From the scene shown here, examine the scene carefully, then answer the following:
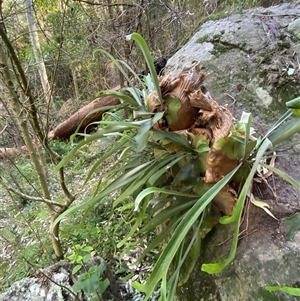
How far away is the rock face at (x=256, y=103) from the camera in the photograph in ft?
2.82

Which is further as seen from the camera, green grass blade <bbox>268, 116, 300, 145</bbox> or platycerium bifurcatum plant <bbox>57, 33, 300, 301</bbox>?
platycerium bifurcatum plant <bbox>57, 33, 300, 301</bbox>

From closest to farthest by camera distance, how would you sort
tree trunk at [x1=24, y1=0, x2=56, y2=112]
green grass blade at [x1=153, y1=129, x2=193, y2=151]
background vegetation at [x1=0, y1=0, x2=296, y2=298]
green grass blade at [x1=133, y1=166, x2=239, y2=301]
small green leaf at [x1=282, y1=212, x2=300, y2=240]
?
1. green grass blade at [x1=133, y1=166, x2=239, y2=301]
2. small green leaf at [x1=282, y1=212, x2=300, y2=240]
3. green grass blade at [x1=153, y1=129, x2=193, y2=151]
4. background vegetation at [x1=0, y1=0, x2=296, y2=298]
5. tree trunk at [x1=24, y1=0, x2=56, y2=112]

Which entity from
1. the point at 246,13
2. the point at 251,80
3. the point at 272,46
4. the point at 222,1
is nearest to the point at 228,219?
the point at 251,80

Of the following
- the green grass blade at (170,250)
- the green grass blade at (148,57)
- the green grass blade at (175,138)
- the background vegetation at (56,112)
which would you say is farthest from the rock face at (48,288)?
the green grass blade at (148,57)

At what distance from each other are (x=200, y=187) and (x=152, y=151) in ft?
0.87

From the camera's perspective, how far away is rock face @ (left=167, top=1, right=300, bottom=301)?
860mm

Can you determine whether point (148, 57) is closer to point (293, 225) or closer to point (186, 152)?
point (186, 152)

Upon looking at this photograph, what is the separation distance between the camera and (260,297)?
2.72 feet

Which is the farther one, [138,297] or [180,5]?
[180,5]

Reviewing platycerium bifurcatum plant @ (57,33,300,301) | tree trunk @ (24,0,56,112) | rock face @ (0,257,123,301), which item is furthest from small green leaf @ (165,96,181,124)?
rock face @ (0,257,123,301)

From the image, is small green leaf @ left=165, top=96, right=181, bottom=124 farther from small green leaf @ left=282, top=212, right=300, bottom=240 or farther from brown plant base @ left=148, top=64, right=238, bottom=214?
small green leaf @ left=282, top=212, right=300, bottom=240

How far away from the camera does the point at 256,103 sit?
1.29 meters

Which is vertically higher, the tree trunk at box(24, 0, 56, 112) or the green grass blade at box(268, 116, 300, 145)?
the tree trunk at box(24, 0, 56, 112)

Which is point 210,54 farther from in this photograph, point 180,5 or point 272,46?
point 180,5
